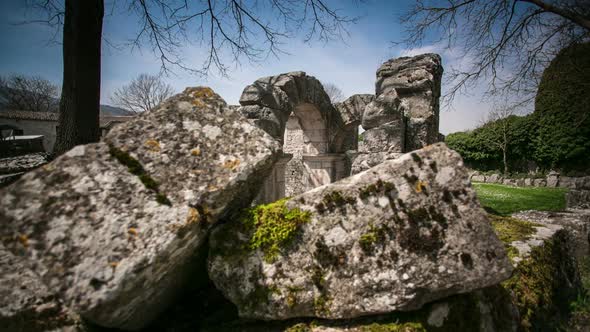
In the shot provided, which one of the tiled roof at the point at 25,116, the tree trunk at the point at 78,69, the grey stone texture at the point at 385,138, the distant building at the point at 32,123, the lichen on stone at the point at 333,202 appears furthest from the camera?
the distant building at the point at 32,123

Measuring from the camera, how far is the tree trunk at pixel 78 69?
3727 mm

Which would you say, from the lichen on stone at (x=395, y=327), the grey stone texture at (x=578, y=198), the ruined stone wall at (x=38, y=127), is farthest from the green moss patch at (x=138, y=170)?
the ruined stone wall at (x=38, y=127)

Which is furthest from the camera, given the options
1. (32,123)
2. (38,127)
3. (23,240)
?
(38,127)

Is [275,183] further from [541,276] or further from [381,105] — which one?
[541,276]

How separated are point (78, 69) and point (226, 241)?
13.5 feet

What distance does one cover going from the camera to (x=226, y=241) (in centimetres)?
130

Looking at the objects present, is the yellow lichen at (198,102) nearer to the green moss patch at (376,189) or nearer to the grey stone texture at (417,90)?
the green moss patch at (376,189)

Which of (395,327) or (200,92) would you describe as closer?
(395,327)

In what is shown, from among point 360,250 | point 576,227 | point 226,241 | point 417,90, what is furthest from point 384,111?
point 226,241

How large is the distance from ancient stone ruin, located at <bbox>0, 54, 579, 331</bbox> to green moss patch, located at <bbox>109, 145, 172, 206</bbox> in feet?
0.03

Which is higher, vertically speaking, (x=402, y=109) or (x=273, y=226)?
(x=402, y=109)

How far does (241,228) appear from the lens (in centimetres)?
133

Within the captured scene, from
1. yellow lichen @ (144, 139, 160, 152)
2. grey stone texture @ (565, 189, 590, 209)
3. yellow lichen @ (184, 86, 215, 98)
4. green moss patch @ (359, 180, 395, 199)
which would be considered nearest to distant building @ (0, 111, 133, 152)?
yellow lichen @ (184, 86, 215, 98)

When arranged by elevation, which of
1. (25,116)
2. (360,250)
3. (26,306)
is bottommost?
(26,306)
